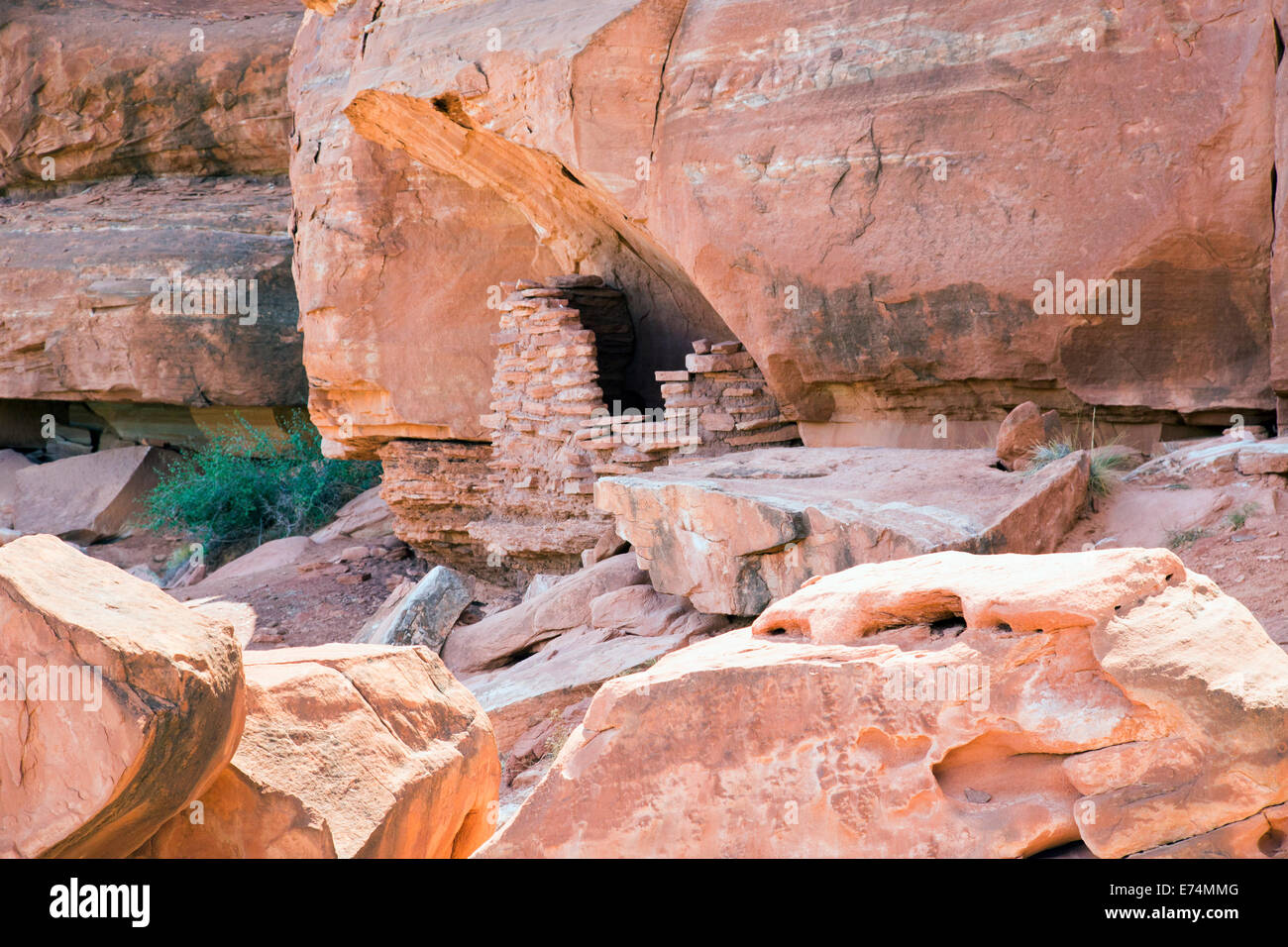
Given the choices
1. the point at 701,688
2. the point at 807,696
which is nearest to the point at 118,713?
the point at 701,688

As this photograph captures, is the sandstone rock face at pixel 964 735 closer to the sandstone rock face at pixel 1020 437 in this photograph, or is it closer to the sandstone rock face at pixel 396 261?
the sandstone rock face at pixel 1020 437

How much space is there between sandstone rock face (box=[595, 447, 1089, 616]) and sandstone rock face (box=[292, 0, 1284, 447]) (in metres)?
0.76

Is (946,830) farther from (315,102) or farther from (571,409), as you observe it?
(315,102)

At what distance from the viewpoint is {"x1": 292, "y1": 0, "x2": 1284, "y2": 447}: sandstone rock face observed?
16.7 ft

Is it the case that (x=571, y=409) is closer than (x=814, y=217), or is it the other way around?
(x=814, y=217)

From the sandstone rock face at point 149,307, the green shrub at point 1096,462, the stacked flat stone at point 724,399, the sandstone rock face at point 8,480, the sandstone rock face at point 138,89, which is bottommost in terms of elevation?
the sandstone rock face at point 8,480

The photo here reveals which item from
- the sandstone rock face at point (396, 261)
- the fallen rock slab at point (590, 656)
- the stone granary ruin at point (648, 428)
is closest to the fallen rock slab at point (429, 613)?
the stone granary ruin at point (648, 428)

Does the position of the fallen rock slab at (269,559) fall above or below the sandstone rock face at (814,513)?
below

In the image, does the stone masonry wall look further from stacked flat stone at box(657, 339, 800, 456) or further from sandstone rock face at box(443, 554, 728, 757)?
sandstone rock face at box(443, 554, 728, 757)

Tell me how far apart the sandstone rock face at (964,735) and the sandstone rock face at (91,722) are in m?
0.64

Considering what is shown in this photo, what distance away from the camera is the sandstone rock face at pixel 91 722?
2193 mm

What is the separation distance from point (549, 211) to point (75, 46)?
7133mm

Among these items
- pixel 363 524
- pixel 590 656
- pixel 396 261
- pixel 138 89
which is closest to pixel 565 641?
→ pixel 590 656

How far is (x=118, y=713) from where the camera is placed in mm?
2180
